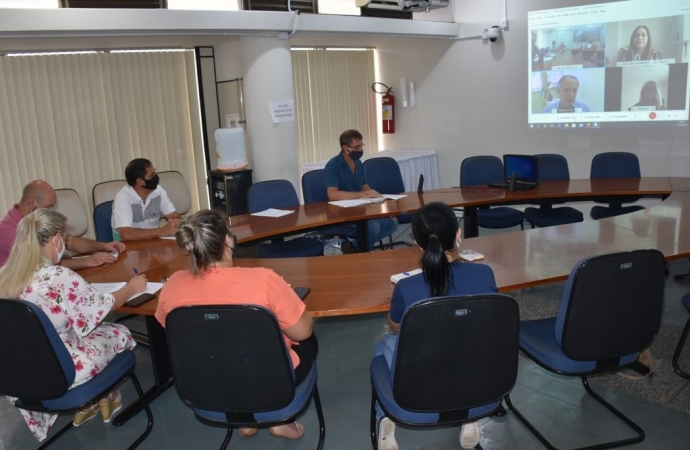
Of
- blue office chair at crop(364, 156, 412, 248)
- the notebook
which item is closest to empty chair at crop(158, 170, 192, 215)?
blue office chair at crop(364, 156, 412, 248)

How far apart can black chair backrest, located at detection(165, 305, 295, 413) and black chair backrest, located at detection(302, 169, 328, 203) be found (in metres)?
3.11

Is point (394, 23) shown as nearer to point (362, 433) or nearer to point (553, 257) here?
point (553, 257)

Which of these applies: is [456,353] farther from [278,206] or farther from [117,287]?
[278,206]

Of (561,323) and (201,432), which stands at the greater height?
(561,323)

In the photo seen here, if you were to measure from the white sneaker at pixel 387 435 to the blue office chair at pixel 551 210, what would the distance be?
3136 mm

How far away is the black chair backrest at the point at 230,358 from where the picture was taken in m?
2.01

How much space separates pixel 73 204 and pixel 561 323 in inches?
176

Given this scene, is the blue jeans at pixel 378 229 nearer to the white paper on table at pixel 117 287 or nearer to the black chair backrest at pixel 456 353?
the white paper on table at pixel 117 287

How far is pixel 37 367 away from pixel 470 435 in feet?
6.02

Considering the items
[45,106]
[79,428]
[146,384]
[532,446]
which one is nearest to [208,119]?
[45,106]

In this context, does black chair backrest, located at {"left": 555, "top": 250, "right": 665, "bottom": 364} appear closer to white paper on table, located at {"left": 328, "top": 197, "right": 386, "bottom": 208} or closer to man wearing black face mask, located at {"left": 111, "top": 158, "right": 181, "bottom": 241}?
white paper on table, located at {"left": 328, "top": 197, "right": 386, "bottom": 208}

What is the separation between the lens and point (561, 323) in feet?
7.78

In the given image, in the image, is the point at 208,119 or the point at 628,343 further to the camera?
the point at 208,119

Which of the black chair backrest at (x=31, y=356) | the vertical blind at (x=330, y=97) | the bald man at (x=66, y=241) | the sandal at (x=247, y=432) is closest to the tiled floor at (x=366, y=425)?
the sandal at (x=247, y=432)
